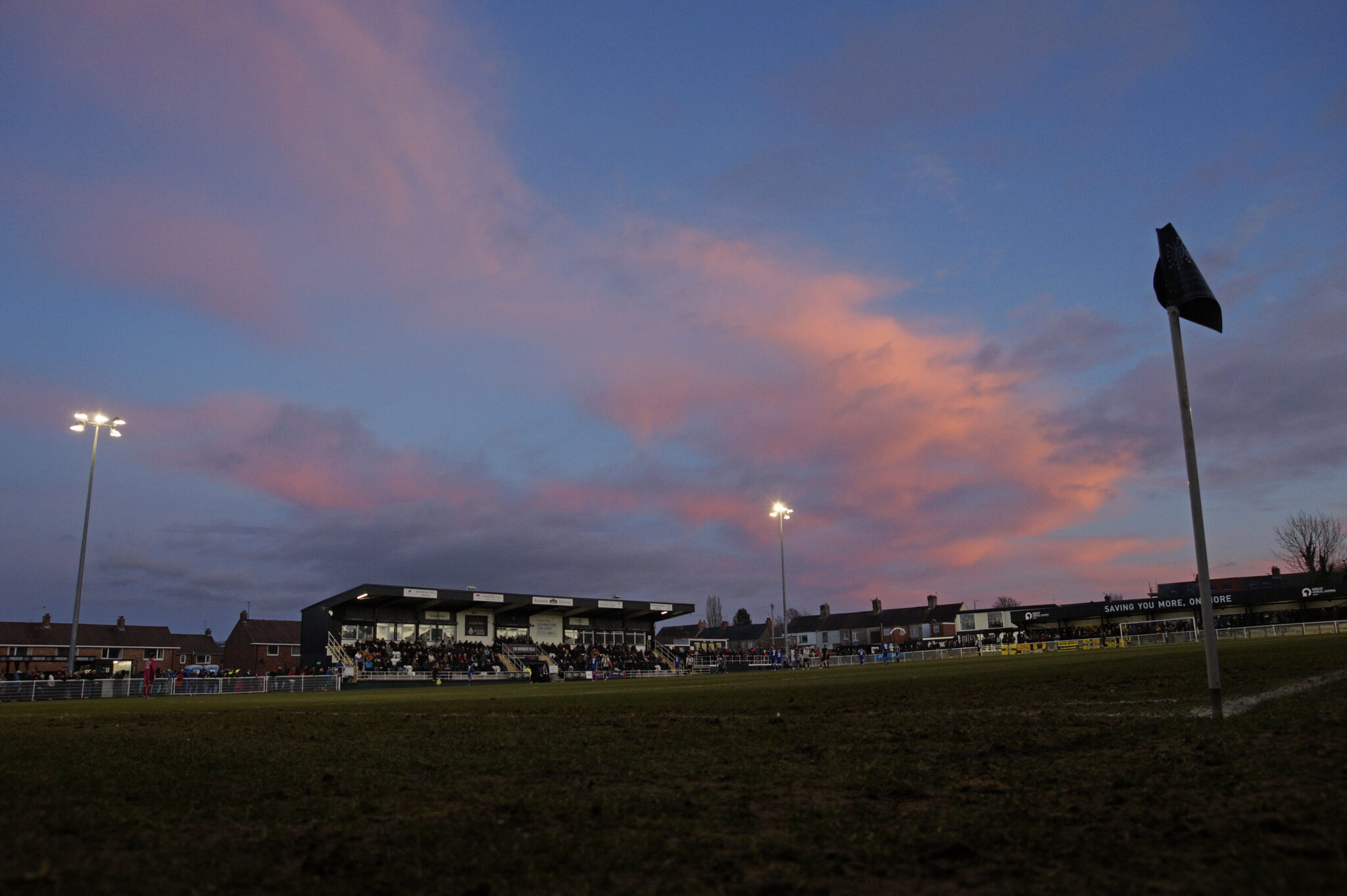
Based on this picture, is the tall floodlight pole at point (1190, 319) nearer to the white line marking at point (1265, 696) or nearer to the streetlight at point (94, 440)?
the white line marking at point (1265, 696)

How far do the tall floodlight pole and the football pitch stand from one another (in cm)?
103

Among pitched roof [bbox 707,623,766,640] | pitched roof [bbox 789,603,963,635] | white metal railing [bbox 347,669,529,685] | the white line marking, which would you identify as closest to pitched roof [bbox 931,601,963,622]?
pitched roof [bbox 789,603,963,635]

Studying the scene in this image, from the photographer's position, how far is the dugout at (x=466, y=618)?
224ft

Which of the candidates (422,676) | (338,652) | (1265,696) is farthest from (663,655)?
(1265,696)

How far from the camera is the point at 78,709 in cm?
2822

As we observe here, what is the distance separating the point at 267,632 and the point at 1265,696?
11622cm

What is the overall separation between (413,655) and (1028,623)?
77.6 meters

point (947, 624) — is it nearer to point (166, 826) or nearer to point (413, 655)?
point (413, 655)

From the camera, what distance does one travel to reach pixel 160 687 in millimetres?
46531

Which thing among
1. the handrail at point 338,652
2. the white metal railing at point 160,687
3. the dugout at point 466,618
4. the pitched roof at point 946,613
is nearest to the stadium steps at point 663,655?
the dugout at point 466,618

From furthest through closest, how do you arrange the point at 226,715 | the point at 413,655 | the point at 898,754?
the point at 413,655 < the point at 226,715 < the point at 898,754

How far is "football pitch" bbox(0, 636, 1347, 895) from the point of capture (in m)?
4.82

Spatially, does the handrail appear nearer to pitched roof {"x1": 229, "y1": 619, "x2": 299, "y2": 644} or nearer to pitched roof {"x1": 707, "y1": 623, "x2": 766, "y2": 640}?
pitched roof {"x1": 229, "y1": 619, "x2": 299, "y2": 644}

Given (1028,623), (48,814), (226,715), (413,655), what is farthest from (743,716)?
(1028,623)
